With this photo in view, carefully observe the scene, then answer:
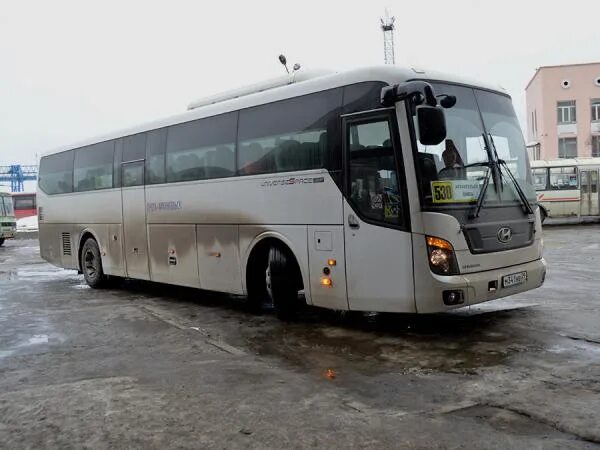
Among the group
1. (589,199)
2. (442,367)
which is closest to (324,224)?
(442,367)

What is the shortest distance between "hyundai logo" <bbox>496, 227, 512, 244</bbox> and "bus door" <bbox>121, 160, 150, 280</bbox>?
6494 mm

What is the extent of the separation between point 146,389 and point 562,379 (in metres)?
3.62

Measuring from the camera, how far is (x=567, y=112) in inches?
2015

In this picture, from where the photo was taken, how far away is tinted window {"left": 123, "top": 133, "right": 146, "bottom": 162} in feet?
35.8

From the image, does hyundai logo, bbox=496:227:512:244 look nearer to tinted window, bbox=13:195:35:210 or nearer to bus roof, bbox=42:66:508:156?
bus roof, bbox=42:66:508:156

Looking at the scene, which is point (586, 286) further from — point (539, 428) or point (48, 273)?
point (48, 273)

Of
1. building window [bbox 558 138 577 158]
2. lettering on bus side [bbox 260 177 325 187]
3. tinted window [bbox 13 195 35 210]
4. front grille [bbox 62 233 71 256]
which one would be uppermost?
building window [bbox 558 138 577 158]

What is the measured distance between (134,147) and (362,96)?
5.70m

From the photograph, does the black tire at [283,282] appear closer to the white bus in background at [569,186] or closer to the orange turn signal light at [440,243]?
the orange turn signal light at [440,243]

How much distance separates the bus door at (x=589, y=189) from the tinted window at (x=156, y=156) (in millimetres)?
23155

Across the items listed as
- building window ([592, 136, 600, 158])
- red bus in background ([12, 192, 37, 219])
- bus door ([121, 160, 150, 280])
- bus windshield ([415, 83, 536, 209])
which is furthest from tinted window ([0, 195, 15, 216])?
building window ([592, 136, 600, 158])

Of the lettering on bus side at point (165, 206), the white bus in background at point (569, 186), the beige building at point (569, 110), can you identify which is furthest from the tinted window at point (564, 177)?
the beige building at point (569, 110)

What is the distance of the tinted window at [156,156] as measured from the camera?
1038 centimetres

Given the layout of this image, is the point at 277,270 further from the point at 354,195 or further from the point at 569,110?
the point at 569,110
